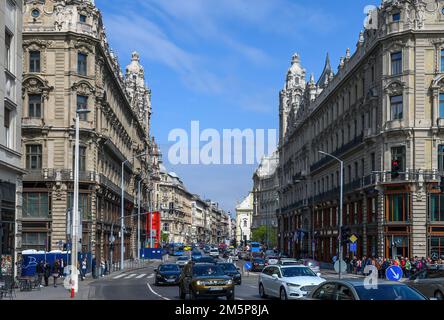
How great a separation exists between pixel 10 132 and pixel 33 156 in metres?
27.6

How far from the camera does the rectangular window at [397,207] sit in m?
52.5

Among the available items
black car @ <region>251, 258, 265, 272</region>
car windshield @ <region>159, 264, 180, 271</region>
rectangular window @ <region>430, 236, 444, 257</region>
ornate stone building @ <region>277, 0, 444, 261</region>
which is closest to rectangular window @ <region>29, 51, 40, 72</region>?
black car @ <region>251, 258, 265, 272</region>

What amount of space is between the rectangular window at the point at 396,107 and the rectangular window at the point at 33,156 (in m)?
29.3

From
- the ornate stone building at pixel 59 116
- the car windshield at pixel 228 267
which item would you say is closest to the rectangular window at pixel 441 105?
the car windshield at pixel 228 267

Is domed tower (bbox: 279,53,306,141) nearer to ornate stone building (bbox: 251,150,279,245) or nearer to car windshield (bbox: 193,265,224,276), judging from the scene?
ornate stone building (bbox: 251,150,279,245)

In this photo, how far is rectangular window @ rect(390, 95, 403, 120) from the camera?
176 ft

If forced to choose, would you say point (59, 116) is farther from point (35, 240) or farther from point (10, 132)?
point (10, 132)

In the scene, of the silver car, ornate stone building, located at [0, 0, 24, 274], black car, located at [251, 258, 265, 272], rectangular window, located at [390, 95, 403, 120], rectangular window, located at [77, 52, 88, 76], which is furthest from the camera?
black car, located at [251, 258, 265, 272]

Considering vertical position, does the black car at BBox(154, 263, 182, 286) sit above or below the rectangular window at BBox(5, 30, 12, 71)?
below

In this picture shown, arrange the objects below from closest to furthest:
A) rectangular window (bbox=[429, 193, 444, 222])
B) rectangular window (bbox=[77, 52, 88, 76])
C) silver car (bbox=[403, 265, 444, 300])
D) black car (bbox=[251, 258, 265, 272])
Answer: silver car (bbox=[403, 265, 444, 300])
rectangular window (bbox=[429, 193, 444, 222])
rectangular window (bbox=[77, 52, 88, 76])
black car (bbox=[251, 258, 265, 272])

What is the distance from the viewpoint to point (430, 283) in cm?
2275

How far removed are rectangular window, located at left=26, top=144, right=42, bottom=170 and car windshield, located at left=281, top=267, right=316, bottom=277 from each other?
3614cm

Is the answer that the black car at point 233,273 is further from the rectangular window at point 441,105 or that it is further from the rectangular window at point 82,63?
the rectangular window at point 82,63
